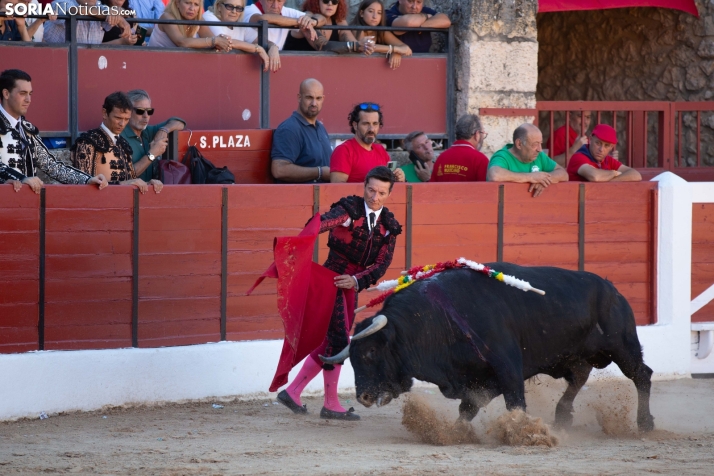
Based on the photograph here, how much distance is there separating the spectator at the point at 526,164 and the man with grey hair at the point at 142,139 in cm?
222

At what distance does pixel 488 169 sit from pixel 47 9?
3.15 metres

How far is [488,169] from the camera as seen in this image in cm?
699

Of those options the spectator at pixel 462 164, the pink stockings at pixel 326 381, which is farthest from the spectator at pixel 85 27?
the pink stockings at pixel 326 381

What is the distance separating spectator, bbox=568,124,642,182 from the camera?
7.33 m

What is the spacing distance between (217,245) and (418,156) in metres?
1.84

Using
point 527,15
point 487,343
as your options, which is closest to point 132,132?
point 487,343

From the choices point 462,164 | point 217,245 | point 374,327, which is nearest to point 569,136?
point 462,164

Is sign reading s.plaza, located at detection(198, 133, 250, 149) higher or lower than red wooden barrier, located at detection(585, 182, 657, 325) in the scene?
higher

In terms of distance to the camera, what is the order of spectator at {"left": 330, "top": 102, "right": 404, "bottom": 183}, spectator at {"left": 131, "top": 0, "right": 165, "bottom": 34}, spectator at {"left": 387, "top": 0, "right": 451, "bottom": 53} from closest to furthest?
spectator at {"left": 330, "top": 102, "right": 404, "bottom": 183} < spectator at {"left": 131, "top": 0, "right": 165, "bottom": 34} < spectator at {"left": 387, "top": 0, "right": 451, "bottom": 53}

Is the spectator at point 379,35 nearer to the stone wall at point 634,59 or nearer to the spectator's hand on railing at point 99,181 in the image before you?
the spectator's hand on railing at point 99,181

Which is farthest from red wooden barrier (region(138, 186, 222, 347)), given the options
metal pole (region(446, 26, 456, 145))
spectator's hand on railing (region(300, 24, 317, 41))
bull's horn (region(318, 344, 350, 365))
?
metal pole (region(446, 26, 456, 145))

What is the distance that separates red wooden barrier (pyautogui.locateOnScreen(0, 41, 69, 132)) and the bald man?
1.55 metres

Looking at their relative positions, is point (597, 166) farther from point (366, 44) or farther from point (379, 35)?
point (379, 35)

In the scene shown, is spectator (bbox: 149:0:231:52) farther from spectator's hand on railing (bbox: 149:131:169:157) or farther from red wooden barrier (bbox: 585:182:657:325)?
red wooden barrier (bbox: 585:182:657:325)
